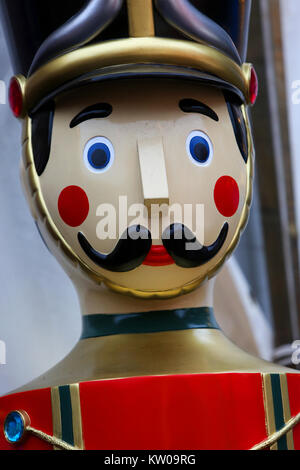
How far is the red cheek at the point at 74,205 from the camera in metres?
1.38

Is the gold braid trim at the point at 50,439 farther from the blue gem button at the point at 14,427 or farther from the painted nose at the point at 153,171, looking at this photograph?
the painted nose at the point at 153,171

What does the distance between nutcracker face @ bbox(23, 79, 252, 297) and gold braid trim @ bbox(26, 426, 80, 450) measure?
277mm

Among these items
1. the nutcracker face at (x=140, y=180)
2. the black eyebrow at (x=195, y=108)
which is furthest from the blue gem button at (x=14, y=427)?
the black eyebrow at (x=195, y=108)

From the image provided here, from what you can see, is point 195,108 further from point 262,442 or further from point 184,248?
point 262,442

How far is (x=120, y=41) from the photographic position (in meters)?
1.36

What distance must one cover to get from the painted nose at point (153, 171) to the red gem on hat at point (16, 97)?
0.26 meters

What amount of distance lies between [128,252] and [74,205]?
0.13 metres

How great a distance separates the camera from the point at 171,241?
1.38 meters

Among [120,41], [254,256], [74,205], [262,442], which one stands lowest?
[262,442]

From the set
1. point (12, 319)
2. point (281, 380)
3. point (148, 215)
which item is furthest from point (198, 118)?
point (12, 319)

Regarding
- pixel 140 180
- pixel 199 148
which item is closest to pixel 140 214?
pixel 140 180
